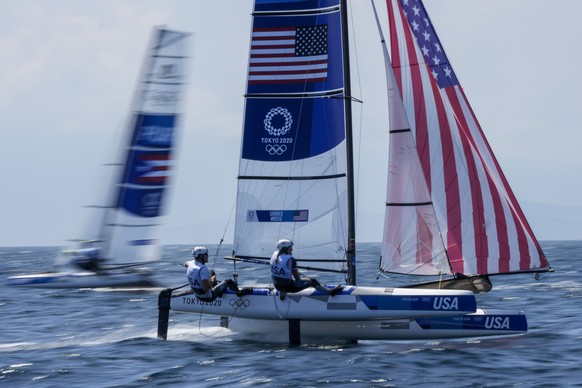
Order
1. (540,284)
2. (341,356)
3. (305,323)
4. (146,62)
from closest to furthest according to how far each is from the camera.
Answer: (341,356) < (305,323) < (146,62) < (540,284)

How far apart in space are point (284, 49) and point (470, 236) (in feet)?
16.9

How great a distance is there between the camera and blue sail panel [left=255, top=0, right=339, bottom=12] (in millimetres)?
19016

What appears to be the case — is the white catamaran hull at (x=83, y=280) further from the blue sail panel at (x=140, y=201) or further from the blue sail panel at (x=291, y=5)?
the blue sail panel at (x=291, y=5)

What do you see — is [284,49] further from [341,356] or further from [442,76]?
[341,356]

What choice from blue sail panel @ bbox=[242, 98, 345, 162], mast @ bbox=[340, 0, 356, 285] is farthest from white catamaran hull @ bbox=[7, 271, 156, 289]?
mast @ bbox=[340, 0, 356, 285]

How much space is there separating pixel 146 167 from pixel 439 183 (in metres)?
7.14

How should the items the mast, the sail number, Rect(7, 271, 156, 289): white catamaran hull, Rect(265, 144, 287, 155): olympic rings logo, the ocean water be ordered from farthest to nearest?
Rect(7, 271, 156, 289): white catamaran hull
Rect(265, 144, 287, 155): olympic rings logo
the mast
the sail number
the ocean water

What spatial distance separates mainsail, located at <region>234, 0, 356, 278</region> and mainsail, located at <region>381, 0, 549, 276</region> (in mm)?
1203

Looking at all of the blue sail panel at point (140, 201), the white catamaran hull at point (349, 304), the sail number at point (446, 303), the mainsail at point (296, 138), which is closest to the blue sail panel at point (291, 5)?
the mainsail at point (296, 138)

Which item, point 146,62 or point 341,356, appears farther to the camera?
point 146,62

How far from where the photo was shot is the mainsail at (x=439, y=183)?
61.9 ft

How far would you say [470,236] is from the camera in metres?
19.4

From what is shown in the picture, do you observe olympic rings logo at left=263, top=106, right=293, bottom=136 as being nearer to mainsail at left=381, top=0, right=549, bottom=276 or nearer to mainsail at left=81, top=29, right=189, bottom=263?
mainsail at left=381, top=0, right=549, bottom=276

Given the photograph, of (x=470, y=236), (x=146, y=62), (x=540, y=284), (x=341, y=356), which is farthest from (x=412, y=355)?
(x=540, y=284)
